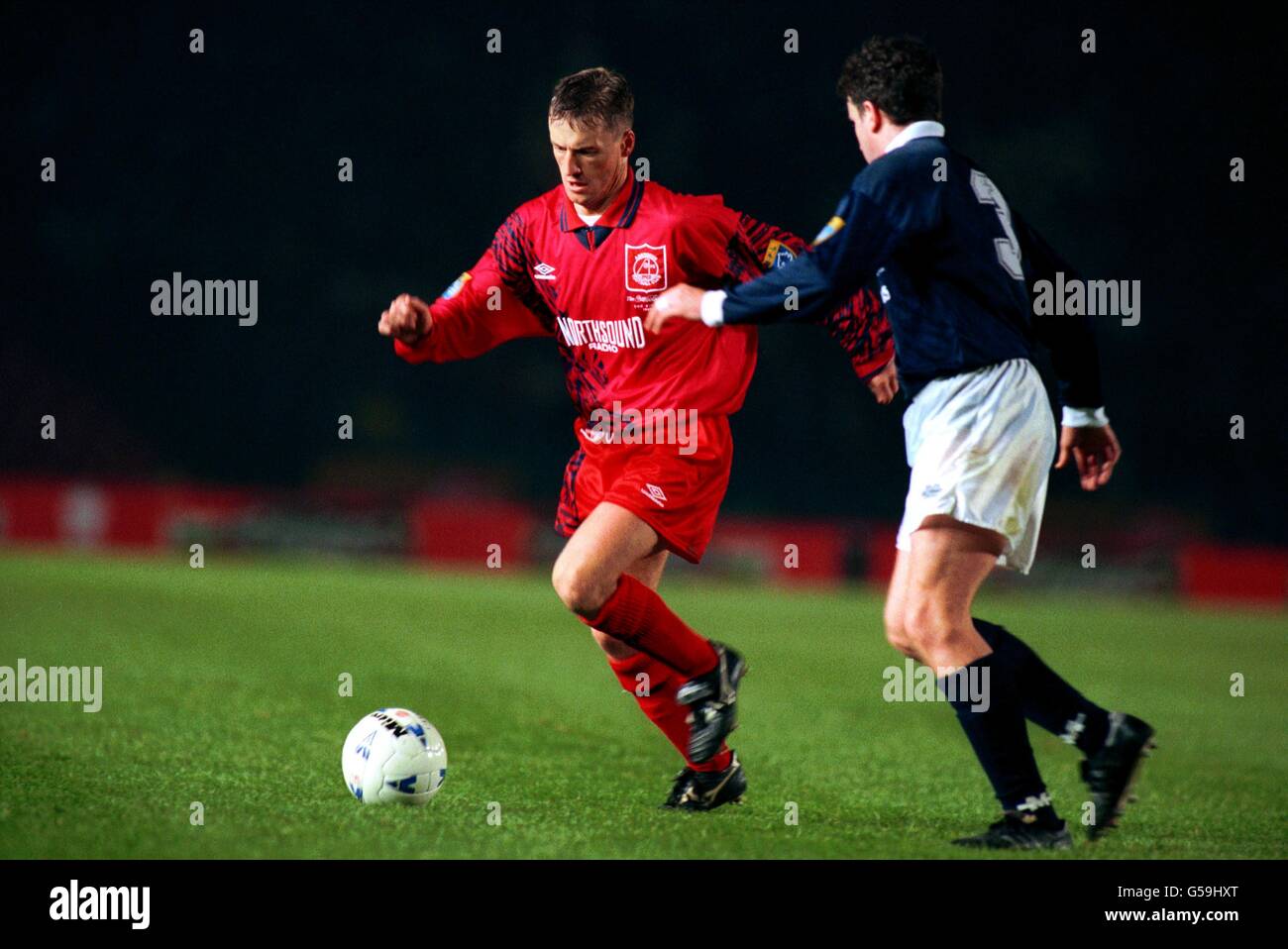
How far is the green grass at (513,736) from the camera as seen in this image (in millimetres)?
4203

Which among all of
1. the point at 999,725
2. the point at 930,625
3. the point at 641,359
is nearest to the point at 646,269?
the point at 641,359

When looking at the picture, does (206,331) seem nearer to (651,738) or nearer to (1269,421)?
(1269,421)

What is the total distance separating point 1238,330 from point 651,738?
22.5 m

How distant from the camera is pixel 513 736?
259 inches

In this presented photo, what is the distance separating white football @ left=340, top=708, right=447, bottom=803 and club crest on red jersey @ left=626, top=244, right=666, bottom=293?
5.42ft

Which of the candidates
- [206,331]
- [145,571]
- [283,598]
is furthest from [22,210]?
[283,598]

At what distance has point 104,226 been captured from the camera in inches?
1085

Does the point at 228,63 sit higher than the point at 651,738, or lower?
higher

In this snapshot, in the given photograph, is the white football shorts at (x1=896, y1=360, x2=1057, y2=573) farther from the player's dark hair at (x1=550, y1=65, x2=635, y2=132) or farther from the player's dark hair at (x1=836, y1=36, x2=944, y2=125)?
the player's dark hair at (x1=550, y1=65, x2=635, y2=132)

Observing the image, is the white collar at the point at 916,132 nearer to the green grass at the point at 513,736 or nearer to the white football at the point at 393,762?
the green grass at the point at 513,736

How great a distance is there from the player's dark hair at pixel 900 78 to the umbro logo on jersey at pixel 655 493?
142 cm

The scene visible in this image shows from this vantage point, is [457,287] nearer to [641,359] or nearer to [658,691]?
[641,359]

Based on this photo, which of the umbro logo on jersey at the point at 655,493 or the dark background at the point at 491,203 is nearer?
the umbro logo on jersey at the point at 655,493

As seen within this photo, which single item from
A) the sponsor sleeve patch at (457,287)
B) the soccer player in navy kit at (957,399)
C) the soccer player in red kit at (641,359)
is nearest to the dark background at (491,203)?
the sponsor sleeve patch at (457,287)
